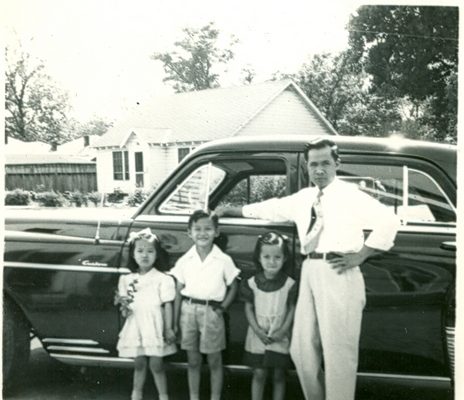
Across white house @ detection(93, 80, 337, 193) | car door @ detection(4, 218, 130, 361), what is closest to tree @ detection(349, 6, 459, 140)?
white house @ detection(93, 80, 337, 193)

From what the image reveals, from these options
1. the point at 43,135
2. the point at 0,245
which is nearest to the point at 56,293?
the point at 0,245

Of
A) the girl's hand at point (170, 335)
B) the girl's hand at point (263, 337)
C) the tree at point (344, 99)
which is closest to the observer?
the girl's hand at point (263, 337)

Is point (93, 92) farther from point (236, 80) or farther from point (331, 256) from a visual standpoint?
point (331, 256)

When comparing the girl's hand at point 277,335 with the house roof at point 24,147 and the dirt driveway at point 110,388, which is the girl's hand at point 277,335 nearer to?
the dirt driveway at point 110,388

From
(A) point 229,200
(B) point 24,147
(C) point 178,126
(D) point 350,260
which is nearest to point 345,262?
(D) point 350,260

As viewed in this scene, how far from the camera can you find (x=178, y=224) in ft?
9.71

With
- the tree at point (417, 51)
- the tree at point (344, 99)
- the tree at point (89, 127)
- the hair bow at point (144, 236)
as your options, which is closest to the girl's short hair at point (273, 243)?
the hair bow at point (144, 236)

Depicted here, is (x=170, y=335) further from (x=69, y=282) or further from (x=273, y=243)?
(x=273, y=243)

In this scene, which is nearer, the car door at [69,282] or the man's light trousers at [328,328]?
the man's light trousers at [328,328]

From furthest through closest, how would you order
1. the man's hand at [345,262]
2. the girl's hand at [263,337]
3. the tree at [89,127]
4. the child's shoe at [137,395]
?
the tree at [89,127]
the child's shoe at [137,395]
the girl's hand at [263,337]
the man's hand at [345,262]

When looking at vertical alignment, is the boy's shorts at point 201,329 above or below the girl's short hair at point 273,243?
below

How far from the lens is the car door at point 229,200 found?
2.87m

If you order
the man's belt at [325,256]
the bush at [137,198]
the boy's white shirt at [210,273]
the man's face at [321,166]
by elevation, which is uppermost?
the man's face at [321,166]

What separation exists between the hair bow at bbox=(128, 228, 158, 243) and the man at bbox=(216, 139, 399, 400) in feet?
2.67
